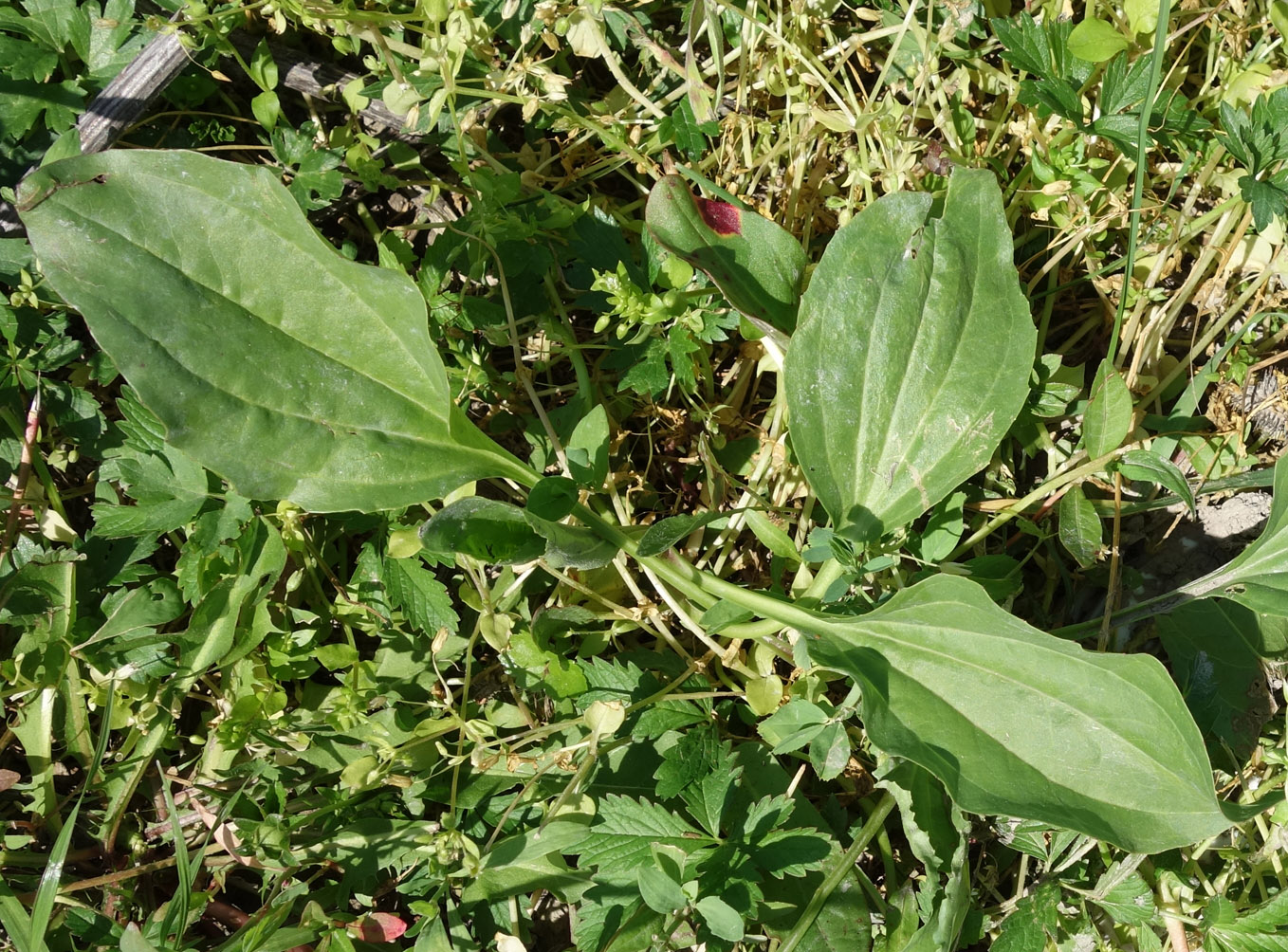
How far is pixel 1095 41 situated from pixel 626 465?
4.21 ft

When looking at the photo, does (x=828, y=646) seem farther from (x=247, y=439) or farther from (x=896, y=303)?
(x=247, y=439)

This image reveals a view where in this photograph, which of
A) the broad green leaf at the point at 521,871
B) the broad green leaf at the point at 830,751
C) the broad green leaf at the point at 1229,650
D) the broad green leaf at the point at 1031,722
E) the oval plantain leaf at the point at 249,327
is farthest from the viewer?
the broad green leaf at the point at 1229,650

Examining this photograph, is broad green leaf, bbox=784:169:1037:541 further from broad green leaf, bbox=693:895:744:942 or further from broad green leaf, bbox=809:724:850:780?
broad green leaf, bbox=693:895:744:942

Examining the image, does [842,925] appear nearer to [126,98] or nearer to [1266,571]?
[1266,571]

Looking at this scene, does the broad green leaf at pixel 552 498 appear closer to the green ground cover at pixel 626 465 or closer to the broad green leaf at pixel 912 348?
the green ground cover at pixel 626 465

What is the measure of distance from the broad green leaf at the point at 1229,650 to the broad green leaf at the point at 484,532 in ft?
4.17

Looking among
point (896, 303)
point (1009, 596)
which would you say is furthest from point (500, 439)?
point (1009, 596)

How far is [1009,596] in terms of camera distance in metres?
1.97

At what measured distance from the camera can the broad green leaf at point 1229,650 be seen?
200 centimetres

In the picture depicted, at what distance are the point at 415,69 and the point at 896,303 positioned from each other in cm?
111

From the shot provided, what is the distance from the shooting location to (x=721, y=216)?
1.97 metres

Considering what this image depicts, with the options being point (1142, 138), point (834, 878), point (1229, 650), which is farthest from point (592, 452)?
point (1229, 650)

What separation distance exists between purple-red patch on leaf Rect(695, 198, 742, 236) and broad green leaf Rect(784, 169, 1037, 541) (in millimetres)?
221

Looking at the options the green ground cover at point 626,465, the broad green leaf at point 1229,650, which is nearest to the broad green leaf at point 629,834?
the green ground cover at point 626,465
